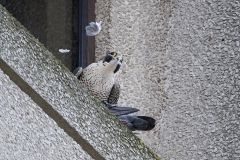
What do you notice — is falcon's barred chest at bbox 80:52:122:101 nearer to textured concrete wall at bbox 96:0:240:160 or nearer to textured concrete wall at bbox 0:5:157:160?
textured concrete wall at bbox 96:0:240:160

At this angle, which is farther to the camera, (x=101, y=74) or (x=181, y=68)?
(x=181, y=68)

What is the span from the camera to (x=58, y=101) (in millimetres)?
1346

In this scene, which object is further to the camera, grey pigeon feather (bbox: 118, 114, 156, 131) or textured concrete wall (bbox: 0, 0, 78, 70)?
textured concrete wall (bbox: 0, 0, 78, 70)

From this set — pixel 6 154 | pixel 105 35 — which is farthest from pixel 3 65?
pixel 105 35

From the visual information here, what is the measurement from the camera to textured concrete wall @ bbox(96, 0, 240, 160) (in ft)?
9.82

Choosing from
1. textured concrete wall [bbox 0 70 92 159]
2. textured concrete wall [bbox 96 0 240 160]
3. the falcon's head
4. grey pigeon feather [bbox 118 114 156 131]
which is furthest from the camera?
textured concrete wall [bbox 96 0 240 160]

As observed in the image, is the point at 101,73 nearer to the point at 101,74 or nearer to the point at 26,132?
the point at 101,74

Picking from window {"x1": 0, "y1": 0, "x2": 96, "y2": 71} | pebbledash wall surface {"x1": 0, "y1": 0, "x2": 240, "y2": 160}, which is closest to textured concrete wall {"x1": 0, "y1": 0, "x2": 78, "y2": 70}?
window {"x1": 0, "y1": 0, "x2": 96, "y2": 71}

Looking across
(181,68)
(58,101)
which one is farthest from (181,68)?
(58,101)

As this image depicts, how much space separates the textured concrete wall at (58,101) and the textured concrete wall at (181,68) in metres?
1.65

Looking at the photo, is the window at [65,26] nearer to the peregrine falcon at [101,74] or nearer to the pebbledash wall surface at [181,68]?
the pebbledash wall surface at [181,68]

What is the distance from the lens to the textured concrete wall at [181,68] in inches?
118

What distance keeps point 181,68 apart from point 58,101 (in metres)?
1.85

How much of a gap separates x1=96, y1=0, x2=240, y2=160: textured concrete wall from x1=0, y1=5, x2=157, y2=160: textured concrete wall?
5.40ft
